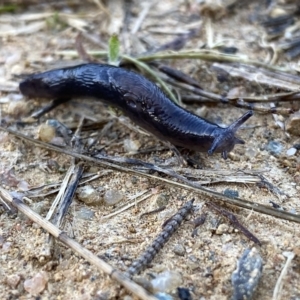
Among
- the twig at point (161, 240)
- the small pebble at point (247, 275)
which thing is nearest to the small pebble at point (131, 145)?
the twig at point (161, 240)

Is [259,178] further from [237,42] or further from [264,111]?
[237,42]

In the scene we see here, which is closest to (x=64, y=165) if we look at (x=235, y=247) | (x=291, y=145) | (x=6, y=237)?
(x=6, y=237)

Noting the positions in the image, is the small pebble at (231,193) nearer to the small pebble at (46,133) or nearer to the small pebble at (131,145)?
the small pebble at (131,145)

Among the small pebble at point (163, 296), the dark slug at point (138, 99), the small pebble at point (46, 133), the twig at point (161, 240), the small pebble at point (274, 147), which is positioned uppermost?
the dark slug at point (138, 99)

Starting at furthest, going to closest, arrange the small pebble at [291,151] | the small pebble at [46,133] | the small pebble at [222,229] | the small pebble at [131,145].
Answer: the small pebble at [46,133] → the small pebble at [131,145] → the small pebble at [291,151] → the small pebble at [222,229]

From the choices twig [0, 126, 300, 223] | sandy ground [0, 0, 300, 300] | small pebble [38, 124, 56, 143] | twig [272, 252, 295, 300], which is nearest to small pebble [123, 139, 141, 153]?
sandy ground [0, 0, 300, 300]

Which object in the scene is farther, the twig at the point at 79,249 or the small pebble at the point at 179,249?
the small pebble at the point at 179,249

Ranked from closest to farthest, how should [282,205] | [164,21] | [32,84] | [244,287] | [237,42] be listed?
1. [244,287]
2. [282,205]
3. [32,84]
4. [237,42]
5. [164,21]
